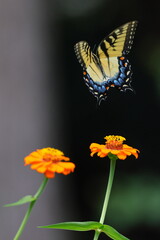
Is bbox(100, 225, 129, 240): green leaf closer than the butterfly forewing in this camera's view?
Yes

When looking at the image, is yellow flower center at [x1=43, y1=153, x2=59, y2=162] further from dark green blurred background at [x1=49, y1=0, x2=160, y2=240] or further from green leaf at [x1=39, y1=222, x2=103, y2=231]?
dark green blurred background at [x1=49, y1=0, x2=160, y2=240]

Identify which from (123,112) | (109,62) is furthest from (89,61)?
(123,112)

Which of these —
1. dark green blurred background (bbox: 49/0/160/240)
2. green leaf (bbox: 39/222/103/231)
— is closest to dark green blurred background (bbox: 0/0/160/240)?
dark green blurred background (bbox: 49/0/160/240)

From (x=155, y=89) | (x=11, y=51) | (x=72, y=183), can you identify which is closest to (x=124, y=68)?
(x=155, y=89)

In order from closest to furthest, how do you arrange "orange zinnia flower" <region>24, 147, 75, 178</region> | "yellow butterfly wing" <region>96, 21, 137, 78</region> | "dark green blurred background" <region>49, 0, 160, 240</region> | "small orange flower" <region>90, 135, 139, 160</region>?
"orange zinnia flower" <region>24, 147, 75, 178</region>, "small orange flower" <region>90, 135, 139, 160</region>, "yellow butterfly wing" <region>96, 21, 137, 78</region>, "dark green blurred background" <region>49, 0, 160, 240</region>

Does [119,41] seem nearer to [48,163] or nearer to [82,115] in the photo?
[48,163]

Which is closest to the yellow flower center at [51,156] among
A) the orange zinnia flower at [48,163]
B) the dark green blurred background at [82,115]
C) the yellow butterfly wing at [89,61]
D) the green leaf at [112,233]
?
the orange zinnia flower at [48,163]
